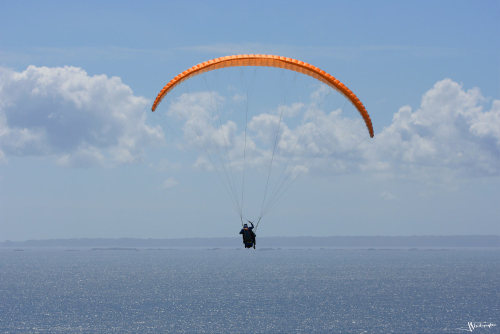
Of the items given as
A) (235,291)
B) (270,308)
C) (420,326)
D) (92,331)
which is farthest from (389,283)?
(92,331)

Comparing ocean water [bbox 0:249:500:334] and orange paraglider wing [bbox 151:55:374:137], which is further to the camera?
ocean water [bbox 0:249:500:334]

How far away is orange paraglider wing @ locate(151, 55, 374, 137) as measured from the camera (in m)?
32.9

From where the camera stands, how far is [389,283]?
176 m

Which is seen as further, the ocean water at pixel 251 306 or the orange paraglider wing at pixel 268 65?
the ocean water at pixel 251 306

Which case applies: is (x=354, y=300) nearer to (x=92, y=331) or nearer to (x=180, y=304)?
(x=180, y=304)

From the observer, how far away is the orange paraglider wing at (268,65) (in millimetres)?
32906

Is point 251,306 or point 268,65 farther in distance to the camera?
point 251,306

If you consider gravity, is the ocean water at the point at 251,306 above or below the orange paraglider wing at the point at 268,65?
below

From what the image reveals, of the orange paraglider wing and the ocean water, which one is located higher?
the orange paraglider wing

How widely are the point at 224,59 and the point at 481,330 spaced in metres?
73.8

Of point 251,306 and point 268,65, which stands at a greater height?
point 268,65

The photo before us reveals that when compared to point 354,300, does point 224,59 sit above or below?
above

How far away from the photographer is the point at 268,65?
1334 inches

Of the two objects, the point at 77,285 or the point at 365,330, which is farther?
the point at 77,285
